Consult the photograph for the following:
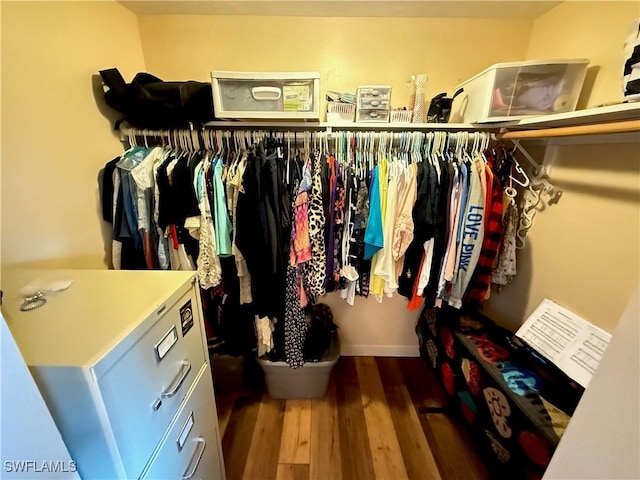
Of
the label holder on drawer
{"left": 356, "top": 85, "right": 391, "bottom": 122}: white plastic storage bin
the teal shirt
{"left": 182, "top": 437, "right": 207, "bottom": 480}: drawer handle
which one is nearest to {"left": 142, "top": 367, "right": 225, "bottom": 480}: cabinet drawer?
{"left": 182, "top": 437, "right": 207, "bottom": 480}: drawer handle

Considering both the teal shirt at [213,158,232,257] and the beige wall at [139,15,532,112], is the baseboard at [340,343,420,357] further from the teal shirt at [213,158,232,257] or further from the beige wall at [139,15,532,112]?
the beige wall at [139,15,532,112]

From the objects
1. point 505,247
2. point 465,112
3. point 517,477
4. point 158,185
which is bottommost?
point 517,477

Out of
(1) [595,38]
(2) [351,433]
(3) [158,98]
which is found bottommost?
(2) [351,433]

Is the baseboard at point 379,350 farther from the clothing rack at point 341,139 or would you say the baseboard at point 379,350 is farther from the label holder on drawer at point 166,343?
the label holder on drawer at point 166,343

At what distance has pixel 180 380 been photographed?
30.2 inches

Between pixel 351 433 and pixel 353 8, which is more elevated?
pixel 353 8

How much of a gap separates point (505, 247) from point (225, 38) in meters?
1.87

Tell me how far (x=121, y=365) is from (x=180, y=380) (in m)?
0.26

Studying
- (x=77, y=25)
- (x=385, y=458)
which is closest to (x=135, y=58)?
(x=77, y=25)

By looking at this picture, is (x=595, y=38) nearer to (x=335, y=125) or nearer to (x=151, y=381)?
(x=335, y=125)

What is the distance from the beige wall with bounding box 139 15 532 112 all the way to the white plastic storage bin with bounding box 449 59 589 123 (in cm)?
37

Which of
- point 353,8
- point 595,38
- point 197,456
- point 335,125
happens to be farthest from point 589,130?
point 197,456

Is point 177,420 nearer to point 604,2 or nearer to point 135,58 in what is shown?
point 135,58

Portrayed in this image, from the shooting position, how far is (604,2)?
108 cm
